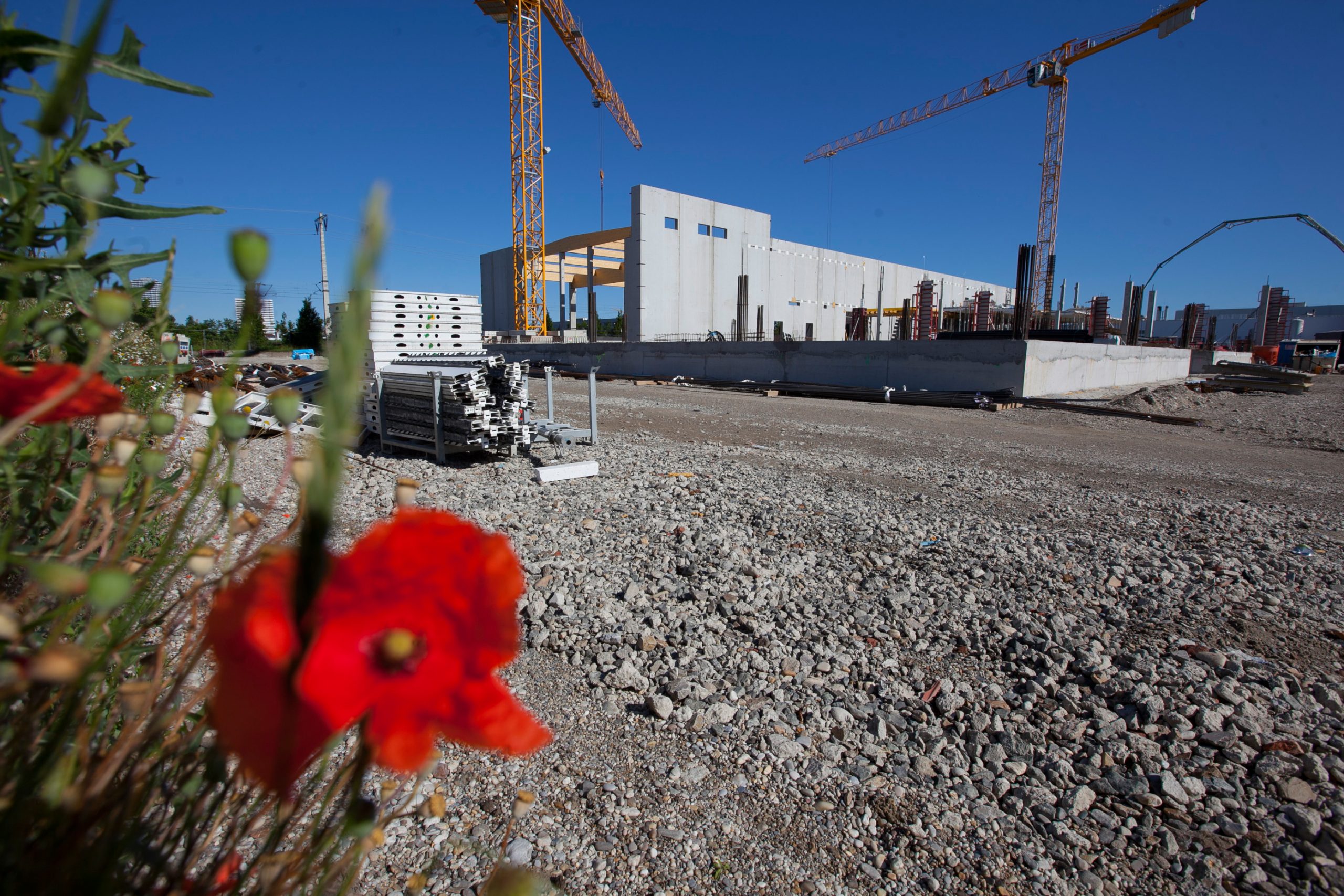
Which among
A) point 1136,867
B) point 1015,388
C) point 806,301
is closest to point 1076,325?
point 806,301

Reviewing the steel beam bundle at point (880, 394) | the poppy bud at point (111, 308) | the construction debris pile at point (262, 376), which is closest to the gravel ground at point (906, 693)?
the poppy bud at point (111, 308)

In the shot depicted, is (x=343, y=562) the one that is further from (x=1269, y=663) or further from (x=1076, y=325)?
(x=1076, y=325)

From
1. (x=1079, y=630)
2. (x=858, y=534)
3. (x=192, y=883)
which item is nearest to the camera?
(x=192, y=883)

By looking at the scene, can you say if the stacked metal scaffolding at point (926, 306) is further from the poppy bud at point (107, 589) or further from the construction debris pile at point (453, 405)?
the poppy bud at point (107, 589)

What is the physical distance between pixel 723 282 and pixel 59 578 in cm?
3137

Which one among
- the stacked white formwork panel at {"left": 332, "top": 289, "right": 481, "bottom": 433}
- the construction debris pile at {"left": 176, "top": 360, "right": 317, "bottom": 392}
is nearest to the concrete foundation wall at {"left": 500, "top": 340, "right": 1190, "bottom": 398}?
the construction debris pile at {"left": 176, "top": 360, "right": 317, "bottom": 392}

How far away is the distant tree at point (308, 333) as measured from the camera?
418 mm

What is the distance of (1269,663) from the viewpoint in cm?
314

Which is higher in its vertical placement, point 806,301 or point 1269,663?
point 806,301

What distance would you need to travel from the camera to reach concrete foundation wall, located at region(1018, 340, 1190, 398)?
14992 mm

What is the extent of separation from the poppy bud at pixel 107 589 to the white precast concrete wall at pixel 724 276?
24949mm

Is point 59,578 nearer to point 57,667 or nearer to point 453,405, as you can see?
point 57,667

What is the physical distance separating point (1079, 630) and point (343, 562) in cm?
393

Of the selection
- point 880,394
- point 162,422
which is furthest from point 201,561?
point 880,394
